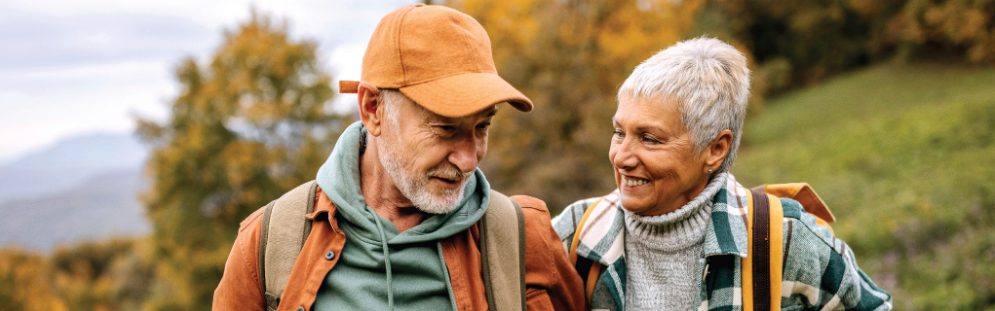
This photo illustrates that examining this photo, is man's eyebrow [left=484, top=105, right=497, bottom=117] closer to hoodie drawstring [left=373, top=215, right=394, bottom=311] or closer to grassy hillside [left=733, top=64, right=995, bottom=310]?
hoodie drawstring [left=373, top=215, right=394, bottom=311]

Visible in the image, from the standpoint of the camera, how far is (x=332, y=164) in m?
2.49

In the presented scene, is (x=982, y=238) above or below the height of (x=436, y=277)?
below

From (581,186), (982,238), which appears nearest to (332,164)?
(982,238)

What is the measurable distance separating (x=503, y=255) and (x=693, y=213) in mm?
765

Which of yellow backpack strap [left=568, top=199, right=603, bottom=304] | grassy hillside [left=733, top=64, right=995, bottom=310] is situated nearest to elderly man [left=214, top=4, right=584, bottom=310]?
yellow backpack strap [left=568, top=199, right=603, bottom=304]

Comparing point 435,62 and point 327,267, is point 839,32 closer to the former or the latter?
point 435,62

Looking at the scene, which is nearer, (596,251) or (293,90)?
(596,251)

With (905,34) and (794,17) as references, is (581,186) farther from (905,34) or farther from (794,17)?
(794,17)

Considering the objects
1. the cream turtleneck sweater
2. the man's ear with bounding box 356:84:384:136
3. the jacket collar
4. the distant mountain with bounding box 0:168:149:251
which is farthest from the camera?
the distant mountain with bounding box 0:168:149:251

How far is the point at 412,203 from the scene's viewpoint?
2.50m

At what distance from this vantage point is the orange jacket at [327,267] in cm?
227

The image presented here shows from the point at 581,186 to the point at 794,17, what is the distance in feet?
70.6

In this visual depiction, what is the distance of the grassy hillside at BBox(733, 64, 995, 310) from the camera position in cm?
685

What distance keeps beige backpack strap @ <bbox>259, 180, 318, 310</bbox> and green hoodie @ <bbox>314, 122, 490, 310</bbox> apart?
13cm
